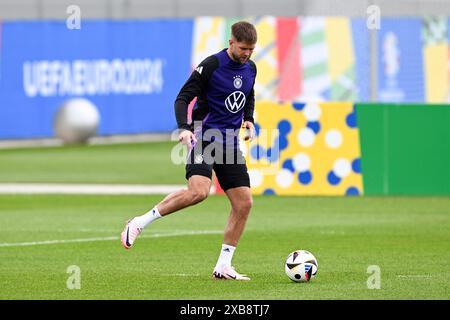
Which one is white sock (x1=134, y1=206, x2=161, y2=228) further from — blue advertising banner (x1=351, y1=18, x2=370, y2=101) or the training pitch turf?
blue advertising banner (x1=351, y1=18, x2=370, y2=101)

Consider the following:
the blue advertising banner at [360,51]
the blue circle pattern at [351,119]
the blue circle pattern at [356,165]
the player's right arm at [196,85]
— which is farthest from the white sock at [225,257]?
the blue advertising banner at [360,51]

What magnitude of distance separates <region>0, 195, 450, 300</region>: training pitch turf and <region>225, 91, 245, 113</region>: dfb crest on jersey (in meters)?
1.58

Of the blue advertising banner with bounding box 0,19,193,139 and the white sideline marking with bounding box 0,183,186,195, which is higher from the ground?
the blue advertising banner with bounding box 0,19,193,139

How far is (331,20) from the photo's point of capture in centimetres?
3616

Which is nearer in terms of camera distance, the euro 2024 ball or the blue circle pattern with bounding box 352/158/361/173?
the euro 2024 ball

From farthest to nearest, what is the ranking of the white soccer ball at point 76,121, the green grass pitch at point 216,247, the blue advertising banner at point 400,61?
the blue advertising banner at point 400,61, the white soccer ball at point 76,121, the green grass pitch at point 216,247

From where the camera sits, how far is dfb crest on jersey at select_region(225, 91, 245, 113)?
1209 cm

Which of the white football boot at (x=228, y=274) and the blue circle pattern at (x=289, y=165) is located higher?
the blue circle pattern at (x=289, y=165)

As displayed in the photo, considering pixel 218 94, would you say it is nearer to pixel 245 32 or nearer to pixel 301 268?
pixel 245 32

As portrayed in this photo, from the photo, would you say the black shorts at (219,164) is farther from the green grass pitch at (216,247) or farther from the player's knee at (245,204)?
the green grass pitch at (216,247)

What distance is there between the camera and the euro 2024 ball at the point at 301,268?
11664 millimetres

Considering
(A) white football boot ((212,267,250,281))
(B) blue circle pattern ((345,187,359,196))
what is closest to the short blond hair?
(A) white football boot ((212,267,250,281))

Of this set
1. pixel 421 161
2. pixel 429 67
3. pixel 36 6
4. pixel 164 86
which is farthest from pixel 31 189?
pixel 36 6

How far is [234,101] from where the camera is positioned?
477 inches
